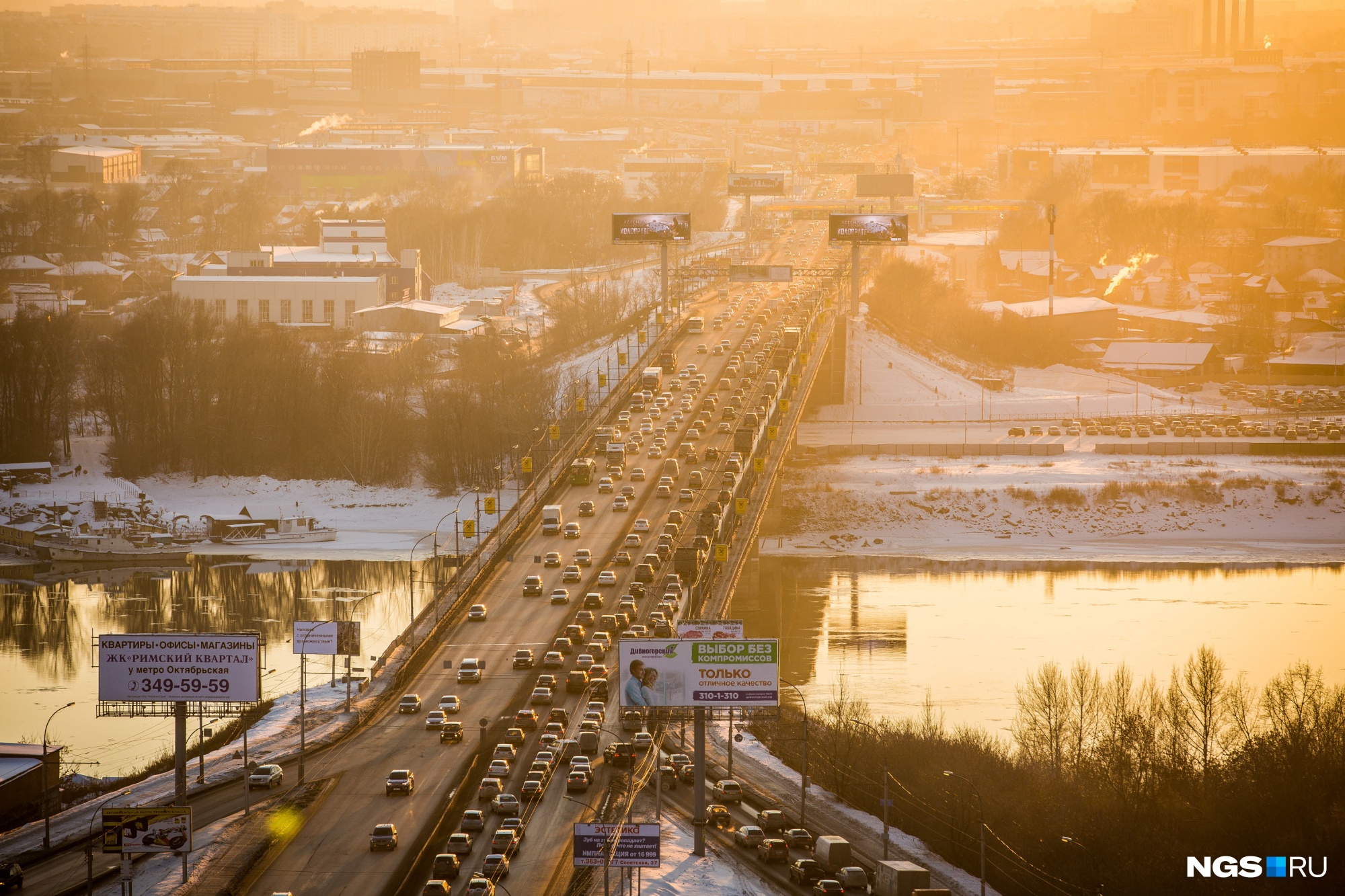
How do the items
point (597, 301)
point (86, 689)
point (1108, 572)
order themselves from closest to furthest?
point (86, 689), point (1108, 572), point (597, 301)

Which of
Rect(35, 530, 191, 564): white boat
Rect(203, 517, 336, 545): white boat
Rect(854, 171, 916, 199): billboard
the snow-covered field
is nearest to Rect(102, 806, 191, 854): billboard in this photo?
Rect(35, 530, 191, 564): white boat

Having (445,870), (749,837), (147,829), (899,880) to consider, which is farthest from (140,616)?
(899,880)

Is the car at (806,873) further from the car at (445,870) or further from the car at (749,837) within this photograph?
the car at (445,870)

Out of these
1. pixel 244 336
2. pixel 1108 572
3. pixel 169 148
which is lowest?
pixel 1108 572

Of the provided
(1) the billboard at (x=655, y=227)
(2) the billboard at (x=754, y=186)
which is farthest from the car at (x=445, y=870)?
(2) the billboard at (x=754, y=186)

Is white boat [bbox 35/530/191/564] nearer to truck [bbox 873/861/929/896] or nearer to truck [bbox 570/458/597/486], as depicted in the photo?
truck [bbox 570/458/597/486]

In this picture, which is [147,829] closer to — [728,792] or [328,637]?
[728,792]

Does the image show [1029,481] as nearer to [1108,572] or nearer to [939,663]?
[1108,572]

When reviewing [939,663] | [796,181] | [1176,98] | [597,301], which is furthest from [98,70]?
[939,663]
